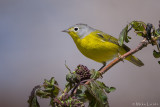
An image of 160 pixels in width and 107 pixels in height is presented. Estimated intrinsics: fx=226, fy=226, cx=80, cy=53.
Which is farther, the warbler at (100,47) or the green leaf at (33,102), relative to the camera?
the warbler at (100,47)

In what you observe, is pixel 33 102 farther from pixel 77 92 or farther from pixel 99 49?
pixel 99 49

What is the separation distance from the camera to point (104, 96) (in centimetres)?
104

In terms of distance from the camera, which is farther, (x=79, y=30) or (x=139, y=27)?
(x=79, y=30)

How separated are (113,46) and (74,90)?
5.57 feet

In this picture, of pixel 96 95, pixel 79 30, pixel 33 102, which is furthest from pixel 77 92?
pixel 79 30

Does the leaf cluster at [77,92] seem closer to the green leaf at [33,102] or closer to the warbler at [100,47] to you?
the green leaf at [33,102]

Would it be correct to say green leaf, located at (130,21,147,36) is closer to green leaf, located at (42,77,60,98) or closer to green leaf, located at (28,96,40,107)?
green leaf, located at (42,77,60,98)

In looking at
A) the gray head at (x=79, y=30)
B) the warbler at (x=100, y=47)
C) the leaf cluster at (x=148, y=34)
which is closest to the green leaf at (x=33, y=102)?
the leaf cluster at (x=148, y=34)

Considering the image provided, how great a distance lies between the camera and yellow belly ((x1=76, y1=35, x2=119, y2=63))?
2.62m

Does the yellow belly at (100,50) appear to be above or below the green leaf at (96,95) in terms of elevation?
above

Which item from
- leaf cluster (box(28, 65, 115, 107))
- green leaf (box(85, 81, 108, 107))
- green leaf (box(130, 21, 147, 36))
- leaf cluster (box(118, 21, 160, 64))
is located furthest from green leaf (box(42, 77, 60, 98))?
green leaf (box(130, 21, 147, 36))

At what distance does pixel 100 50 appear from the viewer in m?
2.62

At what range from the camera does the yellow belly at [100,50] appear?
8.61 feet

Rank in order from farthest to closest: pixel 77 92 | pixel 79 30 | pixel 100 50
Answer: pixel 79 30 < pixel 100 50 < pixel 77 92
